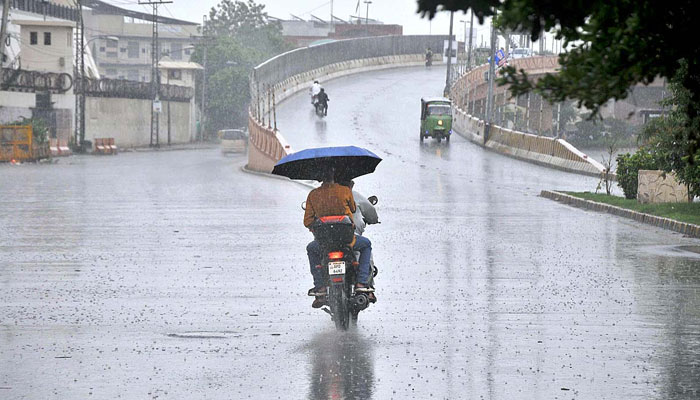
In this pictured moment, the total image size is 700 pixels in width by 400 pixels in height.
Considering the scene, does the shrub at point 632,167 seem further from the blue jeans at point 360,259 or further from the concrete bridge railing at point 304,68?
the blue jeans at point 360,259

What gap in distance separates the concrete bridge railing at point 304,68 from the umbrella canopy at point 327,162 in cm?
3011

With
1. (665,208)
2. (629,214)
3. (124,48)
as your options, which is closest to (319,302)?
(629,214)

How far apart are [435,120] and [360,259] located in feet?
154

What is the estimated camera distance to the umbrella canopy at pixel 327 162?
459 inches

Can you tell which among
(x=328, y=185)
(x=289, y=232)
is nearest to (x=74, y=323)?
(x=328, y=185)

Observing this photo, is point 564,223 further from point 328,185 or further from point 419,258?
point 328,185

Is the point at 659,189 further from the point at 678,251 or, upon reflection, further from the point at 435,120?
the point at 435,120

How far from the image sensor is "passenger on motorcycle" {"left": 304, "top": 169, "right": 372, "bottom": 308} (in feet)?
37.1

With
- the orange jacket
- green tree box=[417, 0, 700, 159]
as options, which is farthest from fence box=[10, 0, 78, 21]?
green tree box=[417, 0, 700, 159]

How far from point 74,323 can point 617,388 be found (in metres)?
5.23

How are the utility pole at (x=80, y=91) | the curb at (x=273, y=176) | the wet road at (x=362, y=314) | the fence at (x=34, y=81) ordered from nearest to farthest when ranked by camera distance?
the wet road at (x=362, y=314), the curb at (x=273, y=176), the fence at (x=34, y=81), the utility pole at (x=80, y=91)

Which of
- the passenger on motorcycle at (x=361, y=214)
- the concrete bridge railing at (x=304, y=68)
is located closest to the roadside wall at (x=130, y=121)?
the concrete bridge railing at (x=304, y=68)

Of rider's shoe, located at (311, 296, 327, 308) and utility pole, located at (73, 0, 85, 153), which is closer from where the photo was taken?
rider's shoe, located at (311, 296, 327, 308)

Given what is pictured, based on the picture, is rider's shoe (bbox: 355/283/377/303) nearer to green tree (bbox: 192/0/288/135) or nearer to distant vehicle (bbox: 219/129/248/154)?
distant vehicle (bbox: 219/129/248/154)
